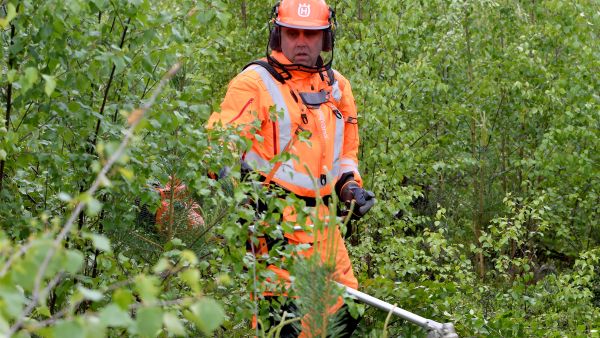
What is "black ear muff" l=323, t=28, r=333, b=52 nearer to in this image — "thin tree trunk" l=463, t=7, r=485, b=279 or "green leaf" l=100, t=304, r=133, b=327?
"green leaf" l=100, t=304, r=133, b=327

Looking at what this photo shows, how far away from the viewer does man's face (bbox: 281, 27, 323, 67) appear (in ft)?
19.1

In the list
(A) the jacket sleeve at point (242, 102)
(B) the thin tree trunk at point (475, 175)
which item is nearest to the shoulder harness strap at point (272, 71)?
(A) the jacket sleeve at point (242, 102)

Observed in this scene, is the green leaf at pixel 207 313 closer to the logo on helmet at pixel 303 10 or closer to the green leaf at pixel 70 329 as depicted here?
the green leaf at pixel 70 329

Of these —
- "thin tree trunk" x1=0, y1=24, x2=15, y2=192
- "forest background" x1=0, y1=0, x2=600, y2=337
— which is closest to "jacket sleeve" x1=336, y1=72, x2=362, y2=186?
"forest background" x1=0, y1=0, x2=600, y2=337

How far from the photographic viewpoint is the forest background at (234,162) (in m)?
3.54

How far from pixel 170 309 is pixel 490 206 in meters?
7.26

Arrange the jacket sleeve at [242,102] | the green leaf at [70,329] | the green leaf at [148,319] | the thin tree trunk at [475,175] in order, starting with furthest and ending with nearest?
the thin tree trunk at [475,175] < the jacket sleeve at [242,102] < the green leaf at [148,319] < the green leaf at [70,329]

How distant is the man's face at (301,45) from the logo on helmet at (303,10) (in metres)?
0.07

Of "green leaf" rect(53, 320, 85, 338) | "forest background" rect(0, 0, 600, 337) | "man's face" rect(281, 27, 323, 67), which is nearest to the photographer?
"green leaf" rect(53, 320, 85, 338)

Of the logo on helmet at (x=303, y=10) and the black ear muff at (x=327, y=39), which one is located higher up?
the logo on helmet at (x=303, y=10)

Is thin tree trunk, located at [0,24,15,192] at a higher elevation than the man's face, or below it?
higher

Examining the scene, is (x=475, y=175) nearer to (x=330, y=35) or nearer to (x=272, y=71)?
(x=330, y=35)

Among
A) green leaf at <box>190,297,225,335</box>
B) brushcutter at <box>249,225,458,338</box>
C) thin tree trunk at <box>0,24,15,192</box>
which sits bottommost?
brushcutter at <box>249,225,458,338</box>

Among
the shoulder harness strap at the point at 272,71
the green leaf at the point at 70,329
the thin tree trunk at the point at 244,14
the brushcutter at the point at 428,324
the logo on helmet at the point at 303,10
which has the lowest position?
the thin tree trunk at the point at 244,14
